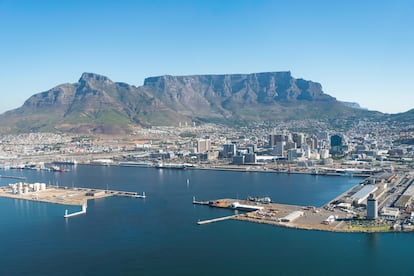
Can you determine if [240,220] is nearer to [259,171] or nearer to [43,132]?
[259,171]

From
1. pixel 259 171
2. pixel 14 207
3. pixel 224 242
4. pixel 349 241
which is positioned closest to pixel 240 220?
pixel 224 242

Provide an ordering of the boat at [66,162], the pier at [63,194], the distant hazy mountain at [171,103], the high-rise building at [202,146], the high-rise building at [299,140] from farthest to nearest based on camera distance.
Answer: the distant hazy mountain at [171,103] < the high-rise building at [202,146] < the high-rise building at [299,140] < the boat at [66,162] < the pier at [63,194]

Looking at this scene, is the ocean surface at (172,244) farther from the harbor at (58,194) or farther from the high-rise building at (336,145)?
the high-rise building at (336,145)

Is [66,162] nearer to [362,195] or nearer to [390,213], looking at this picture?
[362,195]

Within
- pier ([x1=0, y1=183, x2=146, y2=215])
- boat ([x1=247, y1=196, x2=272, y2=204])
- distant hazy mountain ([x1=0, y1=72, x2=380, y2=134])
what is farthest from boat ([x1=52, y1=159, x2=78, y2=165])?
distant hazy mountain ([x1=0, y1=72, x2=380, y2=134])

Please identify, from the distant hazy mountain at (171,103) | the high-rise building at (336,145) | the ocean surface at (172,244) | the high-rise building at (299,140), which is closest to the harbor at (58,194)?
the ocean surface at (172,244)

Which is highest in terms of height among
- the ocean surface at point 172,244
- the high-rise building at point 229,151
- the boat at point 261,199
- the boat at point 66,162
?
the high-rise building at point 229,151
